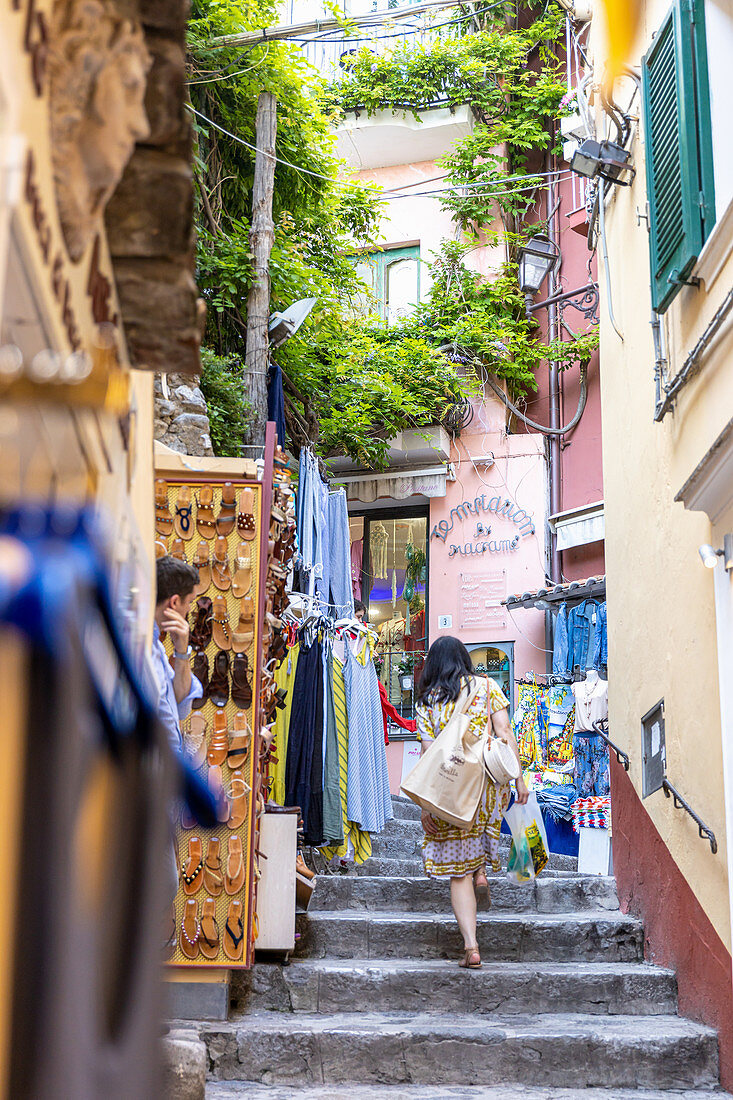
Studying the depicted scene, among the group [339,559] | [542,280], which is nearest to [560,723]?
[339,559]

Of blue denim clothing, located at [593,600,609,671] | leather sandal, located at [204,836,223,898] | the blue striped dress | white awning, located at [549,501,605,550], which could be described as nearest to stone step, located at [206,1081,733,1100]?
leather sandal, located at [204,836,223,898]

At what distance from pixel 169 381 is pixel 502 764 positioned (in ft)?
11.6

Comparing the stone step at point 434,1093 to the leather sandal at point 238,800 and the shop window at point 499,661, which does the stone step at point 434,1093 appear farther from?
the shop window at point 499,661

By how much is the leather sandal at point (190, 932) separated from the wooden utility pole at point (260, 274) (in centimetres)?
411

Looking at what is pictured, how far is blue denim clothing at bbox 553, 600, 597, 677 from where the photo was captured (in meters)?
11.0

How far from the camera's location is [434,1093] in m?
4.50

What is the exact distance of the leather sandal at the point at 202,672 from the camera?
5137 mm

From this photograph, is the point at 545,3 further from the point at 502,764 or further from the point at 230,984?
the point at 230,984

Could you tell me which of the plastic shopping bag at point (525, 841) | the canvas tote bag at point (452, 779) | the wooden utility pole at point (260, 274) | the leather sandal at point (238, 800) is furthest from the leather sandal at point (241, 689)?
the wooden utility pole at point (260, 274)

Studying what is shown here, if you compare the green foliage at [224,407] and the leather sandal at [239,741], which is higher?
the green foliage at [224,407]

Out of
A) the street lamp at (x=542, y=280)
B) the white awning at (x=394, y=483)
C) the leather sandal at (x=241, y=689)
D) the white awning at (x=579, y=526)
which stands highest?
the street lamp at (x=542, y=280)

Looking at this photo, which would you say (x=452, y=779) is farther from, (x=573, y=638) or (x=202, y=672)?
(x=573, y=638)

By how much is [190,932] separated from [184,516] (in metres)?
1.95

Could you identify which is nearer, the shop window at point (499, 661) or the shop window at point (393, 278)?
the shop window at point (499, 661)
